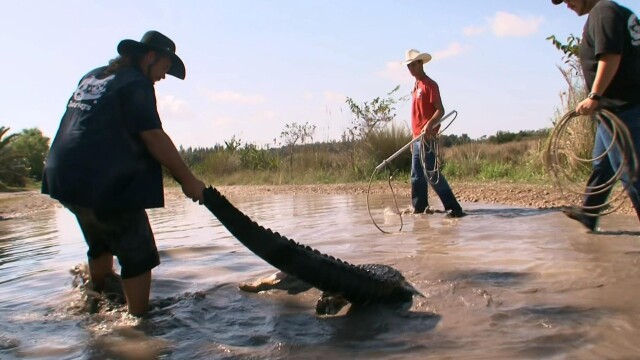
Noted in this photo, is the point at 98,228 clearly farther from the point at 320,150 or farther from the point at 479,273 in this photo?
Answer: the point at 320,150

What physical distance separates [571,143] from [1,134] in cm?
2617

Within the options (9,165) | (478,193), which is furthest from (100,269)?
(9,165)

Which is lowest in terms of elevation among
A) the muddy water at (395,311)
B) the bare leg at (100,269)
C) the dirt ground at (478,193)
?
the muddy water at (395,311)

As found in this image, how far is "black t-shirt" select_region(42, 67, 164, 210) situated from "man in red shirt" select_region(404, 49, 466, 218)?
171 inches

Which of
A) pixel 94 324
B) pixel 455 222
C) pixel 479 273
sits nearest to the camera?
pixel 94 324

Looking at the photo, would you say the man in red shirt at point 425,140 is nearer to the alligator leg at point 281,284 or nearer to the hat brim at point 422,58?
the hat brim at point 422,58

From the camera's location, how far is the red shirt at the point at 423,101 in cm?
708

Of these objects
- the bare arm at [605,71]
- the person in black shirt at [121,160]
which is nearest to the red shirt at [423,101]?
the bare arm at [605,71]

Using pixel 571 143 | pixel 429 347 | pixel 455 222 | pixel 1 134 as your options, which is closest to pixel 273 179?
pixel 571 143

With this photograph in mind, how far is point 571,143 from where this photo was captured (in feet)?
32.7

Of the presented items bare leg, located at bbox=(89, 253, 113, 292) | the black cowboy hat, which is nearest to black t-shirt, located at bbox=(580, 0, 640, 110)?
the black cowboy hat

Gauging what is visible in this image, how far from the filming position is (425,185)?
738 centimetres

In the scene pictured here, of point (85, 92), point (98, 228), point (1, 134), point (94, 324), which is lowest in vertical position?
point (94, 324)

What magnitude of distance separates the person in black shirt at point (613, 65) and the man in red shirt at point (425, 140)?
104 inches
